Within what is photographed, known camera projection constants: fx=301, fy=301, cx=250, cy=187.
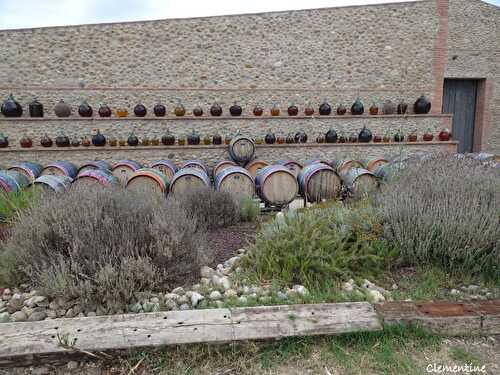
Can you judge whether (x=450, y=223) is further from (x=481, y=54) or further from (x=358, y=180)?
(x=481, y=54)

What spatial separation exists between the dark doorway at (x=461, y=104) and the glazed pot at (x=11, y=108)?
538 inches

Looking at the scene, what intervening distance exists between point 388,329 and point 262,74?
916cm

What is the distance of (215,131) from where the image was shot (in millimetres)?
8891

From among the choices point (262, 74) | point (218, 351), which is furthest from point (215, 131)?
point (218, 351)

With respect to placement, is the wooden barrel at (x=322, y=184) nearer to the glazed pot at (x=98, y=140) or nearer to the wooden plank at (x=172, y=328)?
the wooden plank at (x=172, y=328)

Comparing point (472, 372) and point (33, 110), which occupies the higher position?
point (33, 110)

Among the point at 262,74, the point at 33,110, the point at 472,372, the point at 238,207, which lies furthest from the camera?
the point at 262,74

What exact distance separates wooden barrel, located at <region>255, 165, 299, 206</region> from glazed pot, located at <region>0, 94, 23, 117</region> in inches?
290

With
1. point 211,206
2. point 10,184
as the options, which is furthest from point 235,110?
point 10,184

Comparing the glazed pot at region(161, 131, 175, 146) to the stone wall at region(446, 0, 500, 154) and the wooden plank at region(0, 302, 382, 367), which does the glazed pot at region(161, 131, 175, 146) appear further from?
the stone wall at region(446, 0, 500, 154)

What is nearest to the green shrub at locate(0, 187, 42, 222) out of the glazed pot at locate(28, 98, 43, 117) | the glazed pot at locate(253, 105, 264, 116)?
the glazed pot at locate(28, 98, 43, 117)

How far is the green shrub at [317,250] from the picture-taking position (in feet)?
8.09

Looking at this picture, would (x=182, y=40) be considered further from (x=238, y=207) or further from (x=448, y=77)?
(x=448, y=77)

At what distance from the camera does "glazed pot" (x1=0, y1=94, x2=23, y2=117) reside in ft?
26.5
